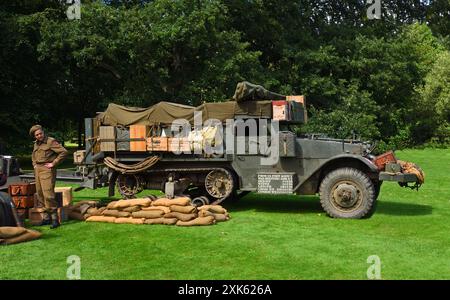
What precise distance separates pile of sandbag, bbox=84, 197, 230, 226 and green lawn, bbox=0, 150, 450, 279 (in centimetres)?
26

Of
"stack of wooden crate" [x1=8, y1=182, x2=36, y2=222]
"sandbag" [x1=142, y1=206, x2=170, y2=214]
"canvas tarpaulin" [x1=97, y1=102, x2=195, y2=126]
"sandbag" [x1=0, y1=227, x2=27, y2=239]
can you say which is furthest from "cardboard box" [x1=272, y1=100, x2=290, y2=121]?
"sandbag" [x1=0, y1=227, x2=27, y2=239]

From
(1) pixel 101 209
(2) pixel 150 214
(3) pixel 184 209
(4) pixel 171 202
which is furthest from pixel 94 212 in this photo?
(3) pixel 184 209

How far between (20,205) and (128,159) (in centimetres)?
265

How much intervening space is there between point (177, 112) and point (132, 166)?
154 centimetres

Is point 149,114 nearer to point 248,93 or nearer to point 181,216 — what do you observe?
point 248,93

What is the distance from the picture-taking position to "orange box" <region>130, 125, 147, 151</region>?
476 inches

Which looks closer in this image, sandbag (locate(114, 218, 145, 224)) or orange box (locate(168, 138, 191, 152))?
sandbag (locate(114, 218, 145, 224))

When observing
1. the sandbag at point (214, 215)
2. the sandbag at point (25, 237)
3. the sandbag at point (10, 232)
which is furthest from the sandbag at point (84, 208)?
the sandbag at point (214, 215)

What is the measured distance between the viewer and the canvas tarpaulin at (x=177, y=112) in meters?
11.7

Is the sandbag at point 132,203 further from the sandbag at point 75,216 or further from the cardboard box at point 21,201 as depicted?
the cardboard box at point 21,201

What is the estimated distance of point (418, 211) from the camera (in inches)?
462

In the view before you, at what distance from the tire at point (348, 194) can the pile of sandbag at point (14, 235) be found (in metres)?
5.53

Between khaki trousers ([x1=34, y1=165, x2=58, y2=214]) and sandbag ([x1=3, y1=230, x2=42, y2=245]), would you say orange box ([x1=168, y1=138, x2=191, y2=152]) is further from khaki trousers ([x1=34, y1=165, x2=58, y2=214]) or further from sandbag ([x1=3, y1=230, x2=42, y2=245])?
sandbag ([x1=3, y1=230, x2=42, y2=245])
